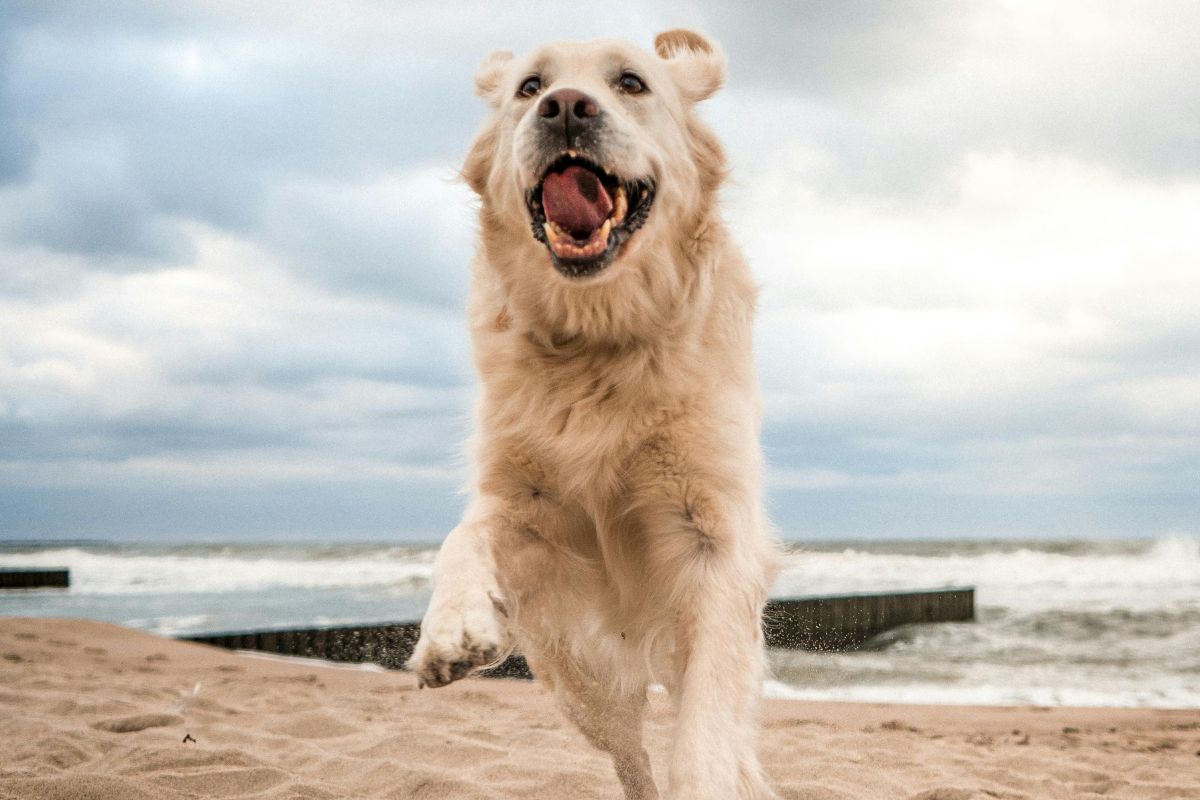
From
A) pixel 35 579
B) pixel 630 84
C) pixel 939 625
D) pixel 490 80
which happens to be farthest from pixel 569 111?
pixel 35 579

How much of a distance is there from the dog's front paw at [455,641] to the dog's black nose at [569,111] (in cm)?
132

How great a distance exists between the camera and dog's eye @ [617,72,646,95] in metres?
3.25

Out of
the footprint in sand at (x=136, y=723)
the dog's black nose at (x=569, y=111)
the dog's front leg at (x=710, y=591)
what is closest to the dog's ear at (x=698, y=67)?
the dog's black nose at (x=569, y=111)

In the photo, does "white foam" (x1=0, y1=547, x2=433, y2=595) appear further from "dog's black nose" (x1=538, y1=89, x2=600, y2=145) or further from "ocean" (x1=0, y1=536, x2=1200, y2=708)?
"dog's black nose" (x1=538, y1=89, x2=600, y2=145)

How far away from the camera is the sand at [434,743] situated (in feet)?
12.9

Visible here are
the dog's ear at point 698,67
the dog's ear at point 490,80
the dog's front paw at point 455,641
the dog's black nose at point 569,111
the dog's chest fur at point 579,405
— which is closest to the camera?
the dog's front paw at point 455,641

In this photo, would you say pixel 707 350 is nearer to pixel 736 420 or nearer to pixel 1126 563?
pixel 736 420

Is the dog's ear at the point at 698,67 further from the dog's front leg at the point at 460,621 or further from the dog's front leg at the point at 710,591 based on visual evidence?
the dog's front leg at the point at 460,621

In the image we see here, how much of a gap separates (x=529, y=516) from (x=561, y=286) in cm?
72

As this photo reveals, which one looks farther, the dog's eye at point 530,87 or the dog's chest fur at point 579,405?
the dog's eye at point 530,87

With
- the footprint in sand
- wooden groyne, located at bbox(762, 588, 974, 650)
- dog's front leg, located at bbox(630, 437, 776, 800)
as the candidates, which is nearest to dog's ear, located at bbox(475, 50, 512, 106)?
dog's front leg, located at bbox(630, 437, 776, 800)

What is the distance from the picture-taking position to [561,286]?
313 cm

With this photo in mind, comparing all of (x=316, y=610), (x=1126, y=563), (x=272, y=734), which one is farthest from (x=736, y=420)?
(x=1126, y=563)

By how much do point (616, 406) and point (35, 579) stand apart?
77.8 feet
